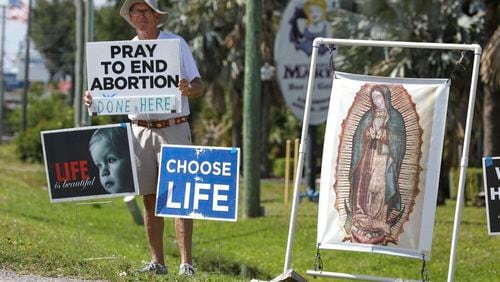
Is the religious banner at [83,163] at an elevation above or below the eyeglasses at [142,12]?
below

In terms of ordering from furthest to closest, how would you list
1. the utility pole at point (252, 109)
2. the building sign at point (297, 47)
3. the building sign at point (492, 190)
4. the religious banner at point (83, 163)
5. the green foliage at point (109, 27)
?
the green foliage at point (109, 27), the building sign at point (297, 47), the utility pole at point (252, 109), the religious banner at point (83, 163), the building sign at point (492, 190)

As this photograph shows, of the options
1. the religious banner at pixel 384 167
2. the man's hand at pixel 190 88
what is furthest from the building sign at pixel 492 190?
the man's hand at pixel 190 88

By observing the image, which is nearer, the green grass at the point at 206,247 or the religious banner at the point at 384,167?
the religious banner at the point at 384,167

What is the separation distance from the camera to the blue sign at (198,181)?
8.87 meters

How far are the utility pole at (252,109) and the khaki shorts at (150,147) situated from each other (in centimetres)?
1076

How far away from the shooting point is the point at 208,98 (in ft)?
135

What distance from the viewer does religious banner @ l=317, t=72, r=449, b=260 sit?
807 cm

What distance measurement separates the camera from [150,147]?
9.24 m

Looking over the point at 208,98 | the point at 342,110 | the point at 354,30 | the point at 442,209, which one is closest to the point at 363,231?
the point at 342,110

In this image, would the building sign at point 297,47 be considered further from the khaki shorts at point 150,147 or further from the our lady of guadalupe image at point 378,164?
the our lady of guadalupe image at point 378,164

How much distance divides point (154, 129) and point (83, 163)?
2.33ft

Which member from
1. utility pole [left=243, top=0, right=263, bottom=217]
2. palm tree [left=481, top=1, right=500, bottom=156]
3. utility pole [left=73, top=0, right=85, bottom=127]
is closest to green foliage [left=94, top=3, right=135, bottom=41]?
utility pole [left=73, top=0, right=85, bottom=127]

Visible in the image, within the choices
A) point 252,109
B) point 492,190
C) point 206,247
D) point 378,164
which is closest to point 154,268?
point 378,164

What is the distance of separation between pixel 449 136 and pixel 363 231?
18474 millimetres
